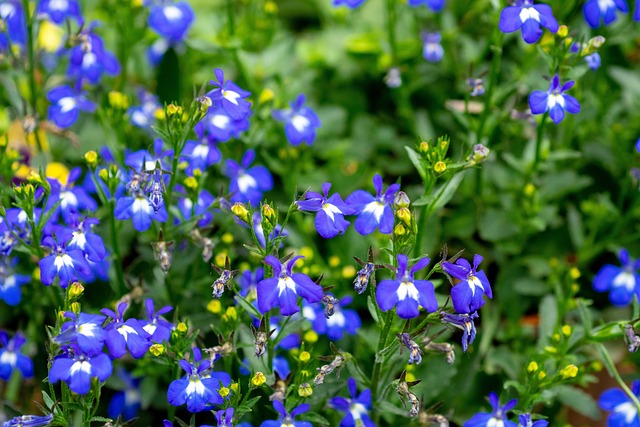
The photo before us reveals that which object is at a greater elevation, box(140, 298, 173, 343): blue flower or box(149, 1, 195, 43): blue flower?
box(149, 1, 195, 43): blue flower

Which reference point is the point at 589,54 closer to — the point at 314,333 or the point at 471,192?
the point at 471,192

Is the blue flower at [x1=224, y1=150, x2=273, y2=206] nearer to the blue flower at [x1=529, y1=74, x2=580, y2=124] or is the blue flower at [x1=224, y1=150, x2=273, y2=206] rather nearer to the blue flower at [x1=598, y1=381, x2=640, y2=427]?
the blue flower at [x1=529, y1=74, x2=580, y2=124]

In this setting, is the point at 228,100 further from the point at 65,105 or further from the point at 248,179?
the point at 65,105

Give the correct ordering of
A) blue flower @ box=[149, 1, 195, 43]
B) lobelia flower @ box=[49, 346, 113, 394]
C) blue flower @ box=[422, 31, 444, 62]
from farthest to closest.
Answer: blue flower @ box=[422, 31, 444, 62]
blue flower @ box=[149, 1, 195, 43]
lobelia flower @ box=[49, 346, 113, 394]

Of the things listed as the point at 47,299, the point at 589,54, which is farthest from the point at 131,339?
the point at 589,54

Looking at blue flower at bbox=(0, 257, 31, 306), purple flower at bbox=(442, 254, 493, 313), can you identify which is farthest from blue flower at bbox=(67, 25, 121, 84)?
purple flower at bbox=(442, 254, 493, 313)

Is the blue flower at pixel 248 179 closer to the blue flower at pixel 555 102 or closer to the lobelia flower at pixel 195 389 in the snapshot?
the lobelia flower at pixel 195 389

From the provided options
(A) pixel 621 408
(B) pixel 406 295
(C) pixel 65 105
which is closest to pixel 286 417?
(B) pixel 406 295
